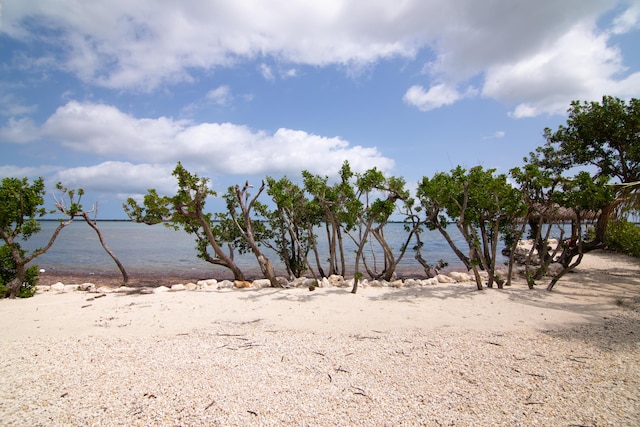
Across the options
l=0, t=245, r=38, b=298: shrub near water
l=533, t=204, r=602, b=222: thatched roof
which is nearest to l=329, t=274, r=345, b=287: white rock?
l=533, t=204, r=602, b=222: thatched roof

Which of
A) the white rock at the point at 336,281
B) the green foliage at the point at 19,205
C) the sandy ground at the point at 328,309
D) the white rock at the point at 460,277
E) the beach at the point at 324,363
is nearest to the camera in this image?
the beach at the point at 324,363

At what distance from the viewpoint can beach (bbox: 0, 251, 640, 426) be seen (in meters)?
3.63

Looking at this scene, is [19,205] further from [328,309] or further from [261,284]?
[328,309]

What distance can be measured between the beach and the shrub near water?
1.61 meters

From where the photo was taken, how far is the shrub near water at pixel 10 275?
9.98m

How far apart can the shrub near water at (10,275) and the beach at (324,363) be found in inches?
63.4

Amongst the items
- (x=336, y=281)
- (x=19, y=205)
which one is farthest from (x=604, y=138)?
(x=19, y=205)

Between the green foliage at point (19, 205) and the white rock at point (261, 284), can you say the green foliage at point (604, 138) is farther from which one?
the green foliage at point (19, 205)

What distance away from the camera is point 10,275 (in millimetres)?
10297

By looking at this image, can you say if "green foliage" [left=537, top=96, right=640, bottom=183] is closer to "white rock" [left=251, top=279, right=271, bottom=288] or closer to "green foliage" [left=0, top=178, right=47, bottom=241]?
"white rock" [left=251, top=279, right=271, bottom=288]

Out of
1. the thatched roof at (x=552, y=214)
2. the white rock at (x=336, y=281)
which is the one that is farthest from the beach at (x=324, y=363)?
the white rock at (x=336, y=281)

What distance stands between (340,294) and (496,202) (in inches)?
213

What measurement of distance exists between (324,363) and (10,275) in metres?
11.2

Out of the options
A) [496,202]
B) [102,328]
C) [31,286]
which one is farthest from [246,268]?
[496,202]
